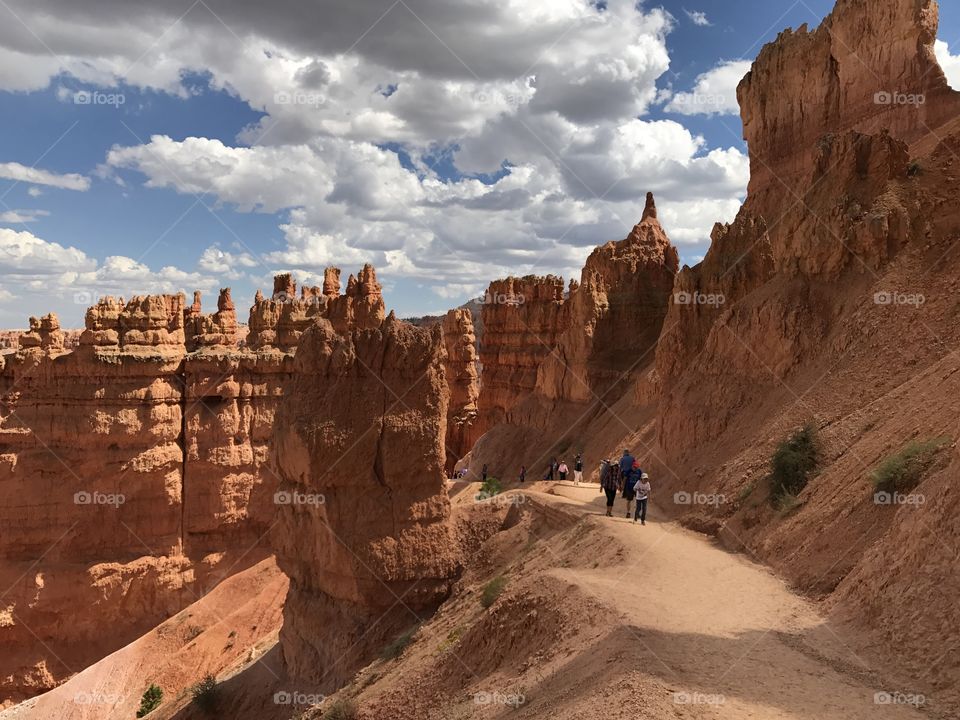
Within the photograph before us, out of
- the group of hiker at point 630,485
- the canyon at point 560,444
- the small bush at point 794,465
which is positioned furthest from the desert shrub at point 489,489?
the small bush at point 794,465

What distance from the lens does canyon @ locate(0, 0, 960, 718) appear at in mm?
11461

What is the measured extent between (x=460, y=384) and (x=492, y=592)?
105 ft

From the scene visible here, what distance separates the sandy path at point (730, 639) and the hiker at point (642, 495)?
1.49 meters

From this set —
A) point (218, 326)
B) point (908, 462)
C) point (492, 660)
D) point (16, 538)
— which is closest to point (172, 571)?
point (16, 538)

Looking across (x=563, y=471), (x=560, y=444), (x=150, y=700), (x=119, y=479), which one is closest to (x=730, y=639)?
(x=563, y=471)

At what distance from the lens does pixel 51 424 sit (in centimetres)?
2858

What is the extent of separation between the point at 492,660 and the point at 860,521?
652 cm

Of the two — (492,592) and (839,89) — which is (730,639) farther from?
(839,89)

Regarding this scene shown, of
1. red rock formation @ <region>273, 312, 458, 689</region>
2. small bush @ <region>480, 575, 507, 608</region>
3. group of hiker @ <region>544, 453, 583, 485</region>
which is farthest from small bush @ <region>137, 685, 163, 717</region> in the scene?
small bush @ <region>480, 575, 507, 608</region>

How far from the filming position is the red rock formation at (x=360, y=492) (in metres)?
15.2

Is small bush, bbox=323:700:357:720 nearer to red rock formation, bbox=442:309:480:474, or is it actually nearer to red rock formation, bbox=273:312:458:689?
red rock formation, bbox=273:312:458:689

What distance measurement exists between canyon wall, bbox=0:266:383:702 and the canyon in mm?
101

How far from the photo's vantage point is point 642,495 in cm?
1617

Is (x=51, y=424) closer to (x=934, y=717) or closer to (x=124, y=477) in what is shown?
(x=124, y=477)
